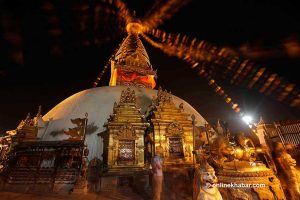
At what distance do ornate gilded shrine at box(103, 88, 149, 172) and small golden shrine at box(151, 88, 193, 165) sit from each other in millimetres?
1119

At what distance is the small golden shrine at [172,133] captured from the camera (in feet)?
43.0

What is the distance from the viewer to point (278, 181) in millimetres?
7320

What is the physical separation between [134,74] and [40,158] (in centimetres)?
1726

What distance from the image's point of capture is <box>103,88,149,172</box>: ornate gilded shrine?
1199 centimetres

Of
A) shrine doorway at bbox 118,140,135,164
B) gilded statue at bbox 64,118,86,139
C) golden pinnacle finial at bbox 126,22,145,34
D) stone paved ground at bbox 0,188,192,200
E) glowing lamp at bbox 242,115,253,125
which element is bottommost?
stone paved ground at bbox 0,188,192,200

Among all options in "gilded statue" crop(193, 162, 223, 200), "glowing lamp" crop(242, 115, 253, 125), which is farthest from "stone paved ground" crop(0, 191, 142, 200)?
"glowing lamp" crop(242, 115, 253, 125)

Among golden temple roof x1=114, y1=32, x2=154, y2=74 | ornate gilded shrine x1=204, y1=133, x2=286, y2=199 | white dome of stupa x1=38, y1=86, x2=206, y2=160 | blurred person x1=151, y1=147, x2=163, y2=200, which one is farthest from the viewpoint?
golden temple roof x1=114, y1=32, x2=154, y2=74

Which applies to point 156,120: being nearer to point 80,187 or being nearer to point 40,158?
point 80,187

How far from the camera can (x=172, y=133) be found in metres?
13.6

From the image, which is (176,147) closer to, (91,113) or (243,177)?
(243,177)

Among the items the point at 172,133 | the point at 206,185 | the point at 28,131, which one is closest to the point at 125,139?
the point at 172,133

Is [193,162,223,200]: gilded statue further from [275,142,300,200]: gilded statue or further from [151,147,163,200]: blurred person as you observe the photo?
[275,142,300,200]: gilded statue

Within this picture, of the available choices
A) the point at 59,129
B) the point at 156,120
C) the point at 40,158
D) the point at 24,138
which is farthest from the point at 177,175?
the point at 24,138

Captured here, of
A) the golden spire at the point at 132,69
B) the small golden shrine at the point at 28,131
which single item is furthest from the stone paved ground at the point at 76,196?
the golden spire at the point at 132,69
